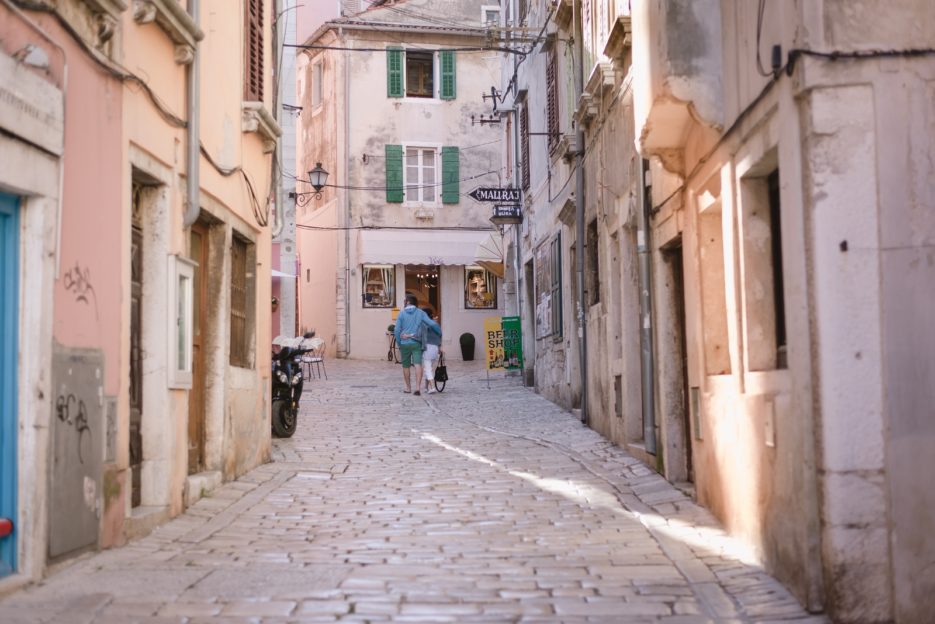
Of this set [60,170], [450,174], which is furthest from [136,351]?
[450,174]

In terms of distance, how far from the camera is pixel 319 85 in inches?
1396

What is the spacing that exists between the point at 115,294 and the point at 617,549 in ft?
11.4

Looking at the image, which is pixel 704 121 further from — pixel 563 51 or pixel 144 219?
pixel 563 51

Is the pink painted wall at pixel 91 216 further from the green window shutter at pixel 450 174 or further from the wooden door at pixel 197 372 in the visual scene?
the green window shutter at pixel 450 174

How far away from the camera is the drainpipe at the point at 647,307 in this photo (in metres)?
10.4

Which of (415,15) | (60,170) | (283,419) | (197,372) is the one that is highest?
(415,15)

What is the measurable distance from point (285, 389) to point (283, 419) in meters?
0.36

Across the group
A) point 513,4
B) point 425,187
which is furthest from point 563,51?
point 425,187

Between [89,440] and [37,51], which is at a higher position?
[37,51]

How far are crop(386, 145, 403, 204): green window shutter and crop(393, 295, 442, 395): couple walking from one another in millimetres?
13735

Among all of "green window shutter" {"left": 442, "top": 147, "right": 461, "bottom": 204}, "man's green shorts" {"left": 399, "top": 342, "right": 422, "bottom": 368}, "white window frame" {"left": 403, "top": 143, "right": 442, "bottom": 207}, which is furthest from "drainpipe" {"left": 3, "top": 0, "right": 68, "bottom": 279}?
"green window shutter" {"left": 442, "top": 147, "right": 461, "bottom": 204}

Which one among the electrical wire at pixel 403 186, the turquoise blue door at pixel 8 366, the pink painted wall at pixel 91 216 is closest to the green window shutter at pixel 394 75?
the electrical wire at pixel 403 186

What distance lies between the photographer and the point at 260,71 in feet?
38.8

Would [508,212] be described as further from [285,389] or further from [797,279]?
[797,279]
